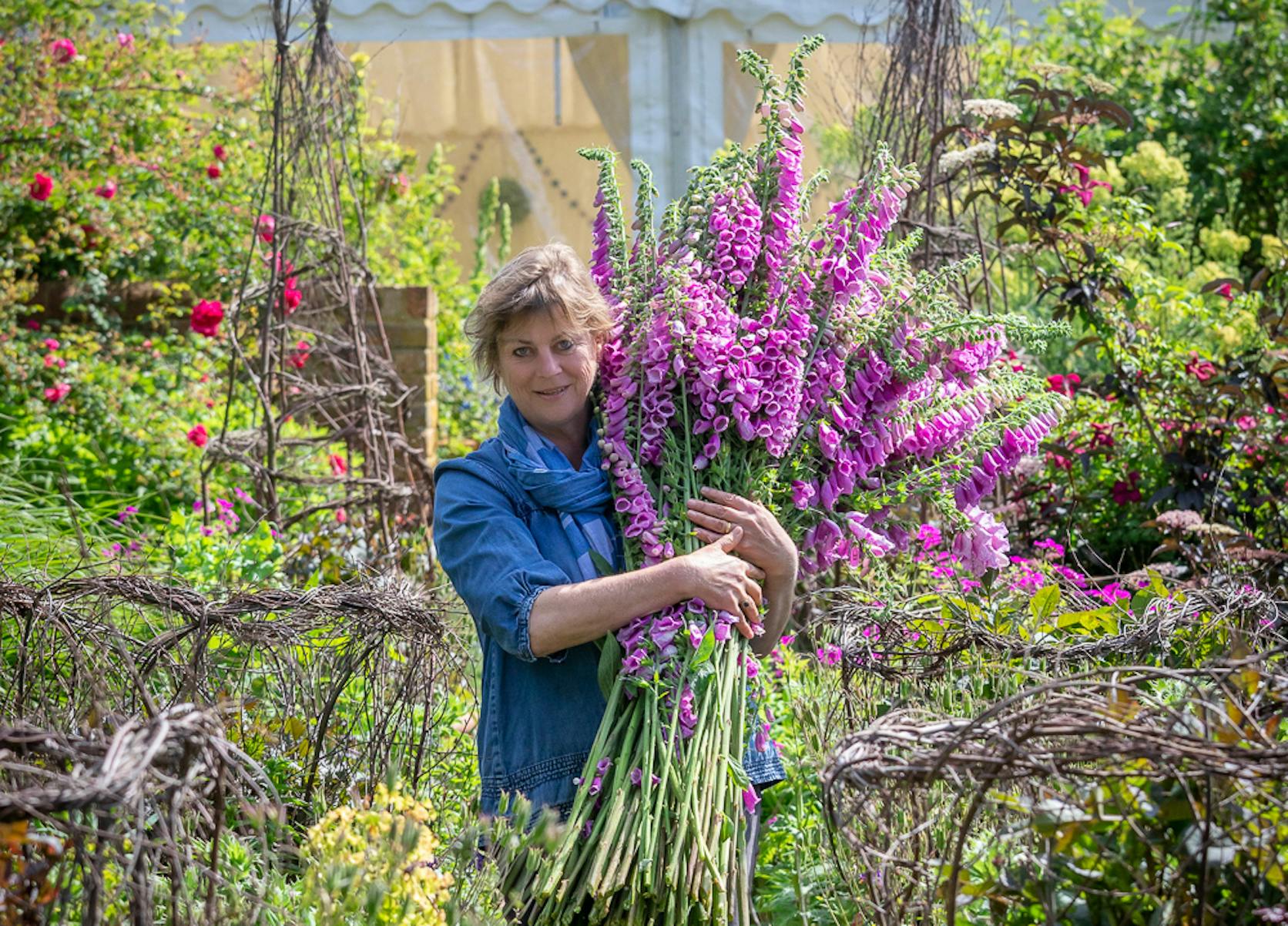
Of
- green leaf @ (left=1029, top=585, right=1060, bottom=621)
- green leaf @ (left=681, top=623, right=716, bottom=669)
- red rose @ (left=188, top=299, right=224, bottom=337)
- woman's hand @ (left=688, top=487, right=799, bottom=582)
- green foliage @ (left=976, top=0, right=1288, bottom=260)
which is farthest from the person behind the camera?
green foliage @ (left=976, top=0, right=1288, bottom=260)

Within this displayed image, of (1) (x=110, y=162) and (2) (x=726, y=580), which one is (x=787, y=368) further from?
(1) (x=110, y=162)

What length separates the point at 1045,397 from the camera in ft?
7.41

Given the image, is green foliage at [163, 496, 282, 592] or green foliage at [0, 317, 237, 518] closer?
green foliage at [163, 496, 282, 592]

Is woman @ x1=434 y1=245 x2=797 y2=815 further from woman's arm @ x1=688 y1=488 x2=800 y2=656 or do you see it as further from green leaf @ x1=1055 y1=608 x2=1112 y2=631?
green leaf @ x1=1055 y1=608 x2=1112 y2=631

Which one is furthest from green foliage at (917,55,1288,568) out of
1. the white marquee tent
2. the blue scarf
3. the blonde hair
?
the white marquee tent

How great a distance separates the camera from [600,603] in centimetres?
192

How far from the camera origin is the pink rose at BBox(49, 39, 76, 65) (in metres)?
6.23

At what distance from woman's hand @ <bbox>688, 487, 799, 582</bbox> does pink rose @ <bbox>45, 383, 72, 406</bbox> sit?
392 cm

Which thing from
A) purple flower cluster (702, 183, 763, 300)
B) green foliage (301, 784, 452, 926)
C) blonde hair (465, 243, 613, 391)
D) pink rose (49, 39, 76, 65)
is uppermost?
pink rose (49, 39, 76, 65)

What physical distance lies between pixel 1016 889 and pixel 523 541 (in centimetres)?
94

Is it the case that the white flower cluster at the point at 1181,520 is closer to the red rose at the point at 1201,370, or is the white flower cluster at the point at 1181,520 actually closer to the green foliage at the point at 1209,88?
the red rose at the point at 1201,370

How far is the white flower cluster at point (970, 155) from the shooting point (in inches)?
140

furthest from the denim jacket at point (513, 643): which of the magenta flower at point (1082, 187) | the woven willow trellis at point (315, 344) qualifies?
the magenta flower at point (1082, 187)

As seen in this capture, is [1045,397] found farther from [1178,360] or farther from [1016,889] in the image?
[1178,360]
